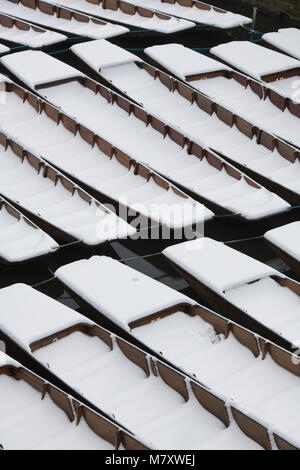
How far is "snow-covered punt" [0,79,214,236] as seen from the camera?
8.55 m

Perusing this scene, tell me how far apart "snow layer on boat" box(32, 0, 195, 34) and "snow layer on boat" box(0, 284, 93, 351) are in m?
7.05

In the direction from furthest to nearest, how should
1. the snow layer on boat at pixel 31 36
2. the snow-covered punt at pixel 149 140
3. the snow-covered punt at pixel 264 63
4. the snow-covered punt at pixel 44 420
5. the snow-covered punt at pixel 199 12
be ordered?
the snow-covered punt at pixel 199 12, the snow layer on boat at pixel 31 36, the snow-covered punt at pixel 264 63, the snow-covered punt at pixel 149 140, the snow-covered punt at pixel 44 420

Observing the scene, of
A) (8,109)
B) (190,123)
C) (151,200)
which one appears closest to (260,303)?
(151,200)

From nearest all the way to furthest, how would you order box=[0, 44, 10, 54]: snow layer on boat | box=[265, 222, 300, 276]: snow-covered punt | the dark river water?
box=[265, 222, 300, 276]: snow-covered punt < the dark river water < box=[0, 44, 10, 54]: snow layer on boat

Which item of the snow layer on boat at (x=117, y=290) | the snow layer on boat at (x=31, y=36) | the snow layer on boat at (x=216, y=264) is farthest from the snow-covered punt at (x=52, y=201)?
the snow layer on boat at (x=31, y=36)

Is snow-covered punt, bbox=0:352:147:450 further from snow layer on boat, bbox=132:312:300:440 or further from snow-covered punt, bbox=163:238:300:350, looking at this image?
snow-covered punt, bbox=163:238:300:350

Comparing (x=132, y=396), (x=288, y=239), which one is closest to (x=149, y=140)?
(x=288, y=239)

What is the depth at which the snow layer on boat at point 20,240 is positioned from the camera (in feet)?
25.7

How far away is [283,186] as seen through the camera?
9.12 meters

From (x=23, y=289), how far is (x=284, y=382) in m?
2.69

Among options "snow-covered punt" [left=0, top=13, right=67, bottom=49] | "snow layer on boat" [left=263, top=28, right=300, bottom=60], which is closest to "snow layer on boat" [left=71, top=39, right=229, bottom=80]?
"snow-covered punt" [left=0, top=13, right=67, bottom=49]

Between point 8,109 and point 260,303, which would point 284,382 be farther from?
point 8,109

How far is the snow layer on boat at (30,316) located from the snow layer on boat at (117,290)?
30cm

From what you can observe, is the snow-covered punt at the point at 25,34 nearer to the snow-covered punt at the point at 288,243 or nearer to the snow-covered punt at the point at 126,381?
the snow-covered punt at the point at 288,243
